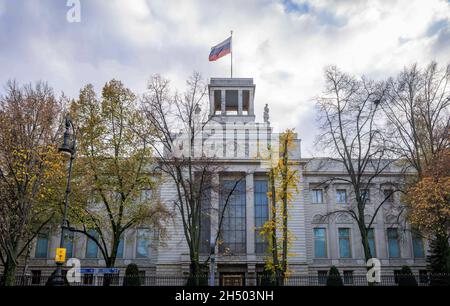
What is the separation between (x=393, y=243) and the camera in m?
40.5

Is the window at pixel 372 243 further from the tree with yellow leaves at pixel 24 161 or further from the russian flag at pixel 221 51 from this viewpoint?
the tree with yellow leaves at pixel 24 161

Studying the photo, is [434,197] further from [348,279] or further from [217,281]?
[217,281]

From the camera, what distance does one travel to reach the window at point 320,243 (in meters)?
40.2

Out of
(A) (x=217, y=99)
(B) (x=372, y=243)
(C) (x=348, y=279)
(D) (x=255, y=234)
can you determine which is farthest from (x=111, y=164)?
(B) (x=372, y=243)

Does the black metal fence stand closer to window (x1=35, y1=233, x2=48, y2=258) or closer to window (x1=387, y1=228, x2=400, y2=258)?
window (x1=387, y1=228, x2=400, y2=258)

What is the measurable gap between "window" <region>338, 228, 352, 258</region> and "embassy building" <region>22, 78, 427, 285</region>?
10 centimetres

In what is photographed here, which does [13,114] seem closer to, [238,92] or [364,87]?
[364,87]

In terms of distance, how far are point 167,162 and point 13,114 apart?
9.64 meters

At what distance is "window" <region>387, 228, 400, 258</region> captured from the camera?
40.1 metres

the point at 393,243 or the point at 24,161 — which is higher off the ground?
the point at 24,161

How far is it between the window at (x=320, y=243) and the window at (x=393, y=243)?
678cm

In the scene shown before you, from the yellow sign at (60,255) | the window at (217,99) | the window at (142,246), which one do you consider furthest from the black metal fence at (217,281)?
the window at (217,99)

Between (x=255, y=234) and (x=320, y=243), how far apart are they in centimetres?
802

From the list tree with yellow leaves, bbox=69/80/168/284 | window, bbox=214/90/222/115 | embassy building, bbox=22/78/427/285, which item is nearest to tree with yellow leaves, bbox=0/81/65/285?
tree with yellow leaves, bbox=69/80/168/284
